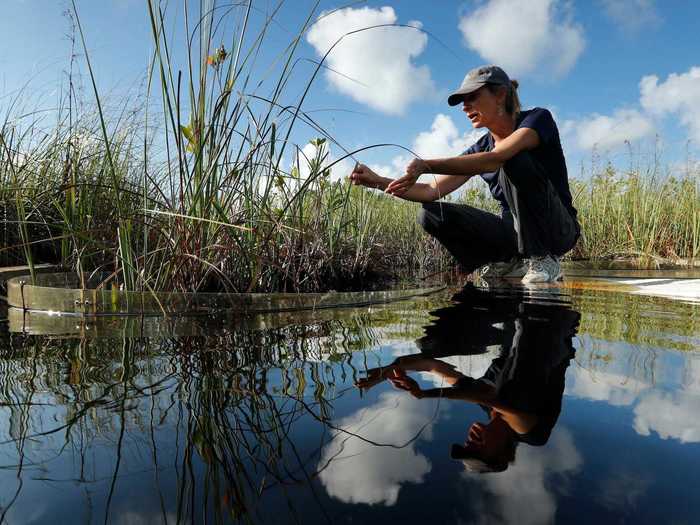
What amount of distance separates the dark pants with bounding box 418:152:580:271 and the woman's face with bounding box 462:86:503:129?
1.06ft

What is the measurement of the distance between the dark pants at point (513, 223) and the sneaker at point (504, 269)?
114 millimetres

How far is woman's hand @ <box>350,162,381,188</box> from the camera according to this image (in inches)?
89.7

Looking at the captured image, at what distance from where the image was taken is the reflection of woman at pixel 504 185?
2.45m

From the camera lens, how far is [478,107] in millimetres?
2758

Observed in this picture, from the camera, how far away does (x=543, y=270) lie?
323 centimetres

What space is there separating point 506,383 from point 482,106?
2281 millimetres

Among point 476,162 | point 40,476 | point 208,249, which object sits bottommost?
point 40,476

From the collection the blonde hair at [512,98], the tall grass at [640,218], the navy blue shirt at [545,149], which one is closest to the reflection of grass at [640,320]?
the navy blue shirt at [545,149]

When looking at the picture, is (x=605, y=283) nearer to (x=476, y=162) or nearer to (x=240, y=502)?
(x=476, y=162)

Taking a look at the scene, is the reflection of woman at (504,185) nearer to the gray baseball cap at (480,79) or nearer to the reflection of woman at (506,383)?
the gray baseball cap at (480,79)

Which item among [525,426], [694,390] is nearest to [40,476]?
[525,426]

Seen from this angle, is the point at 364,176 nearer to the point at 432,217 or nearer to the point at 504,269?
the point at 432,217

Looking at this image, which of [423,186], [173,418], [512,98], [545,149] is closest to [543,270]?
[545,149]

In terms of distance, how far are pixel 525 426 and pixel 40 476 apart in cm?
69
